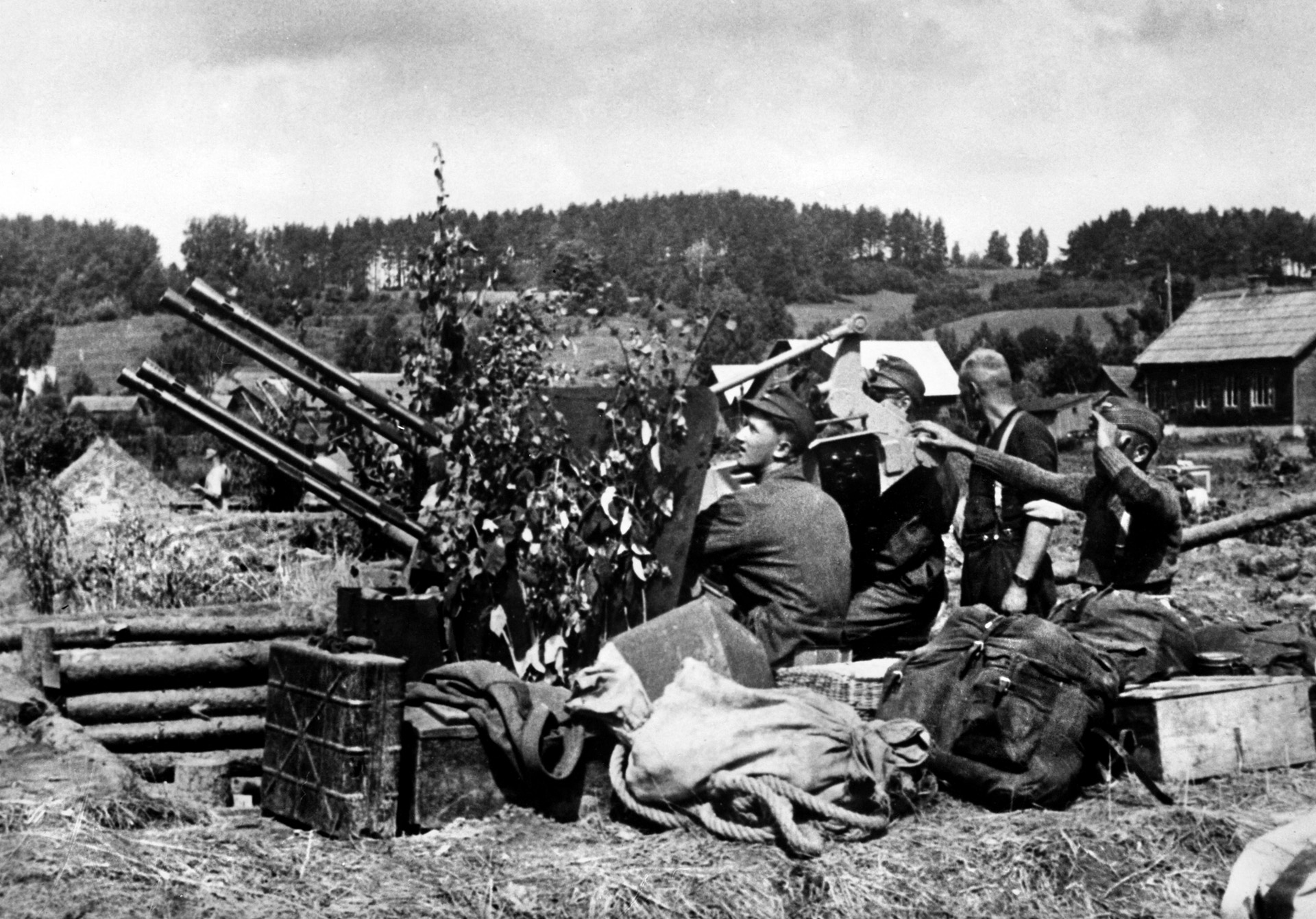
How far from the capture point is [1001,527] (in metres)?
7.39

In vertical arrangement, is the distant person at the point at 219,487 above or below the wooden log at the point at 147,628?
above

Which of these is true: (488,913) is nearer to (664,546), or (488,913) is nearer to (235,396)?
(664,546)

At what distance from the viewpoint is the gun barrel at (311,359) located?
7.55 m

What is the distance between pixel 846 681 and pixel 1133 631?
134 centimetres

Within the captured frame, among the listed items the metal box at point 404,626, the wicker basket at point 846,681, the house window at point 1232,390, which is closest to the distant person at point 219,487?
the metal box at point 404,626

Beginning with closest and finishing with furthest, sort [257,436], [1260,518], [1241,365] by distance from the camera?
1. [257,436]
2. [1260,518]
3. [1241,365]

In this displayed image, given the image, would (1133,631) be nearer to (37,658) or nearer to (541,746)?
(541,746)

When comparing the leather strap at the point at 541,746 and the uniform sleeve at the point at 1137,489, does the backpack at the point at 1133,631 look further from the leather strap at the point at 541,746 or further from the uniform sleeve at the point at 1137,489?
the leather strap at the point at 541,746

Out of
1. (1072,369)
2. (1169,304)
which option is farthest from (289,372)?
(1169,304)

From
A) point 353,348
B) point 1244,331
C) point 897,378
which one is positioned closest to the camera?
point 897,378

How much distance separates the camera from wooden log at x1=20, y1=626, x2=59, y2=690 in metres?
7.42

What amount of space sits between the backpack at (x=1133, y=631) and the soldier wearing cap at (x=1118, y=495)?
0.16 meters

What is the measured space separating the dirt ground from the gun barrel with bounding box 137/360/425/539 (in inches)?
85.1

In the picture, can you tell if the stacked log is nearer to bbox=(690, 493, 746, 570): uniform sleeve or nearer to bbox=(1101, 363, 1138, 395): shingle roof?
bbox=(690, 493, 746, 570): uniform sleeve
